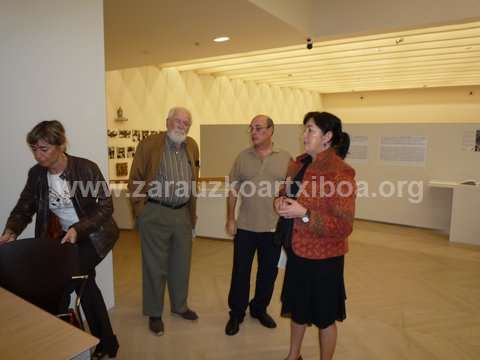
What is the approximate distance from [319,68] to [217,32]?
5072 millimetres

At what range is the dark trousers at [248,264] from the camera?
264cm

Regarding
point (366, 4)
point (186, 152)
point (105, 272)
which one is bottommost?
point (105, 272)

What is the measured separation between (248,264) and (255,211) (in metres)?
0.42

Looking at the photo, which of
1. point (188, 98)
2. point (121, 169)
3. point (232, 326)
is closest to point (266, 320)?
point (232, 326)

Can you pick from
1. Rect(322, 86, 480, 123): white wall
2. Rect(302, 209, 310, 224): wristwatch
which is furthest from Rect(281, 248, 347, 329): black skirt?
Rect(322, 86, 480, 123): white wall

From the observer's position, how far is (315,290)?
191 centimetres

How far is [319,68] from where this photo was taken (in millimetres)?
9055

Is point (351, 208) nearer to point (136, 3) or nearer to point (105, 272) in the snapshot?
point (105, 272)

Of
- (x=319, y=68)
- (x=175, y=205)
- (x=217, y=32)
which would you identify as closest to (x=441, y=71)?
(x=319, y=68)

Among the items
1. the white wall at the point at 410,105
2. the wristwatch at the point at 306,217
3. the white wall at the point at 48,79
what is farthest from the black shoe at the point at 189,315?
the white wall at the point at 410,105

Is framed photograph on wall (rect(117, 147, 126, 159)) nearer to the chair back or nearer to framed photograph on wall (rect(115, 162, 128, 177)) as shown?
framed photograph on wall (rect(115, 162, 128, 177))

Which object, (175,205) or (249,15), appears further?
(249,15)

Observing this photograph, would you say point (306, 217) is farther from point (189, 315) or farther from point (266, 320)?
point (189, 315)

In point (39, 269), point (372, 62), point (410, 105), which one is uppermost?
point (372, 62)
